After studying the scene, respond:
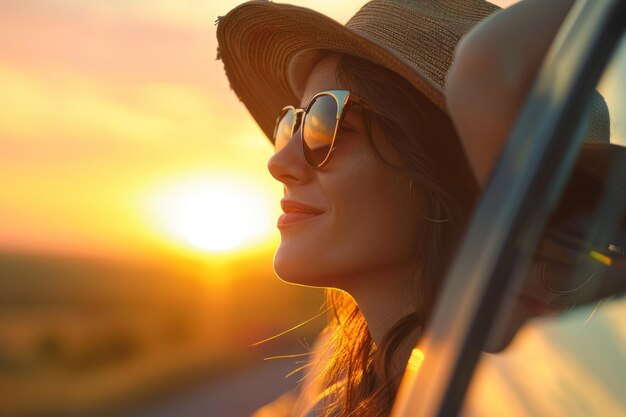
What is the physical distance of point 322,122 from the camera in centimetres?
278

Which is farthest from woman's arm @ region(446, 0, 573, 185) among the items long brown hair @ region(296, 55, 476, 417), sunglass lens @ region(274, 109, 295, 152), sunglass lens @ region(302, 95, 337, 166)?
sunglass lens @ region(274, 109, 295, 152)

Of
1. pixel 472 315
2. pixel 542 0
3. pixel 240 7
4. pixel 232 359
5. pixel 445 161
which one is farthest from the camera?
pixel 232 359

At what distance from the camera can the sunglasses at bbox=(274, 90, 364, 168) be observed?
107 inches

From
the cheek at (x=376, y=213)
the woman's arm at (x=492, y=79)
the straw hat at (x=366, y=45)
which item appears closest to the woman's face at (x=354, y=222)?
the cheek at (x=376, y=213)

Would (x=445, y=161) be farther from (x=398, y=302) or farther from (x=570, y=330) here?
(x=570, y=330)

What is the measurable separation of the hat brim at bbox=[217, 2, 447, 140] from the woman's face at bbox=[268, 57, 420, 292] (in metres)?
0.25

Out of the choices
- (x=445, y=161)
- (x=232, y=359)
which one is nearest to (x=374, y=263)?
(x=445, y=161)

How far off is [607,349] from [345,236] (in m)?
1.69

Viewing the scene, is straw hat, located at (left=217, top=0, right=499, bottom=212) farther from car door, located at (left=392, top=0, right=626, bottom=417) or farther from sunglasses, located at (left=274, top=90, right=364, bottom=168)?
car door, located at (left=392, top=0, right=626, bottom=417)

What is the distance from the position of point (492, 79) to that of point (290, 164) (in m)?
1.81

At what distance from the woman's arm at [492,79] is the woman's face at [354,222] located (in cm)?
149

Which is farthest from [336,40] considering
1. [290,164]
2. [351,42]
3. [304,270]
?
[304,270]

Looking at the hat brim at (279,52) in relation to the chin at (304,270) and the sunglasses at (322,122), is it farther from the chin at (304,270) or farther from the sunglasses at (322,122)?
the chin at (304,270)

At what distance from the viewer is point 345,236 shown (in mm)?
2641
